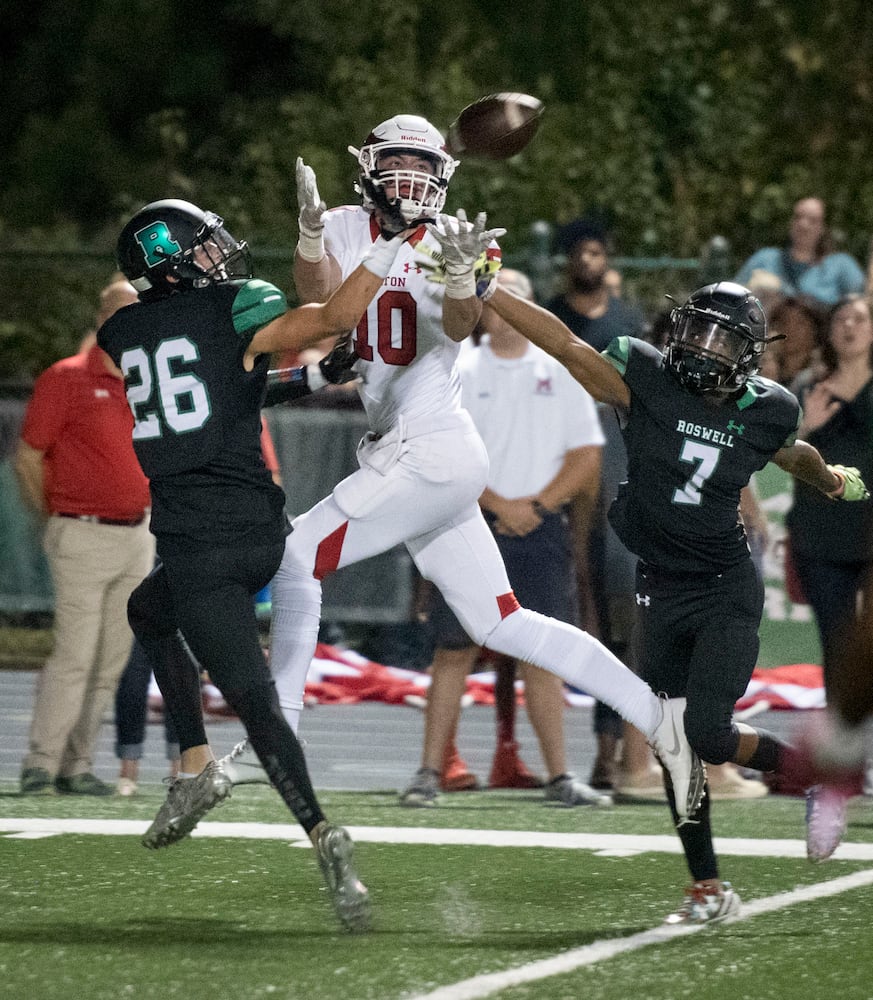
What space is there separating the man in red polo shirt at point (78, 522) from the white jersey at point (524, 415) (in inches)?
49.8

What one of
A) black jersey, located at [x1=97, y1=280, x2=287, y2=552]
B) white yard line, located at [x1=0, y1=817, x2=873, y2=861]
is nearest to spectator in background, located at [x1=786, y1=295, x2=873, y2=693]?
white yard line, located at [x1=0, y1=817, x2=873, y2=861]

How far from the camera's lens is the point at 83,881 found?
223 inches

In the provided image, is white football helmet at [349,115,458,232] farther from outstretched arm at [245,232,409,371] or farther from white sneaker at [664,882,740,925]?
white sneaker at [664,882,740,925]

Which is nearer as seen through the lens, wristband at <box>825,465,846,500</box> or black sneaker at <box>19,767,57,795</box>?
wristband at <box>825,465,846,500</box>

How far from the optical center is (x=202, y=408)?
5.07 metres

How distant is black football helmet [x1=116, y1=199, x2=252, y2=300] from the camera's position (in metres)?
5.14

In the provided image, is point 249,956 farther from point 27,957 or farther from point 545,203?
point 545,203

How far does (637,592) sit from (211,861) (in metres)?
1.50

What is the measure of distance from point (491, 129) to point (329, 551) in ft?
4.42

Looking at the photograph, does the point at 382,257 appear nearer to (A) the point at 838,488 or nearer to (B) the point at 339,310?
(B) the point at 339,310

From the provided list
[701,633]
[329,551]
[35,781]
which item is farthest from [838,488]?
[35,781]

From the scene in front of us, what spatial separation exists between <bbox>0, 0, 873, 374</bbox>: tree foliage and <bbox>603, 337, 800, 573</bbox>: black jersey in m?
9.17

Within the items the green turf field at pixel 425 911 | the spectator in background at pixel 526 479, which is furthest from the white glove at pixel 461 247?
the spectator in background at pixel 526 479

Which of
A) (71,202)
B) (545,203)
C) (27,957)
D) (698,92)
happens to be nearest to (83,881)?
(27,957)
